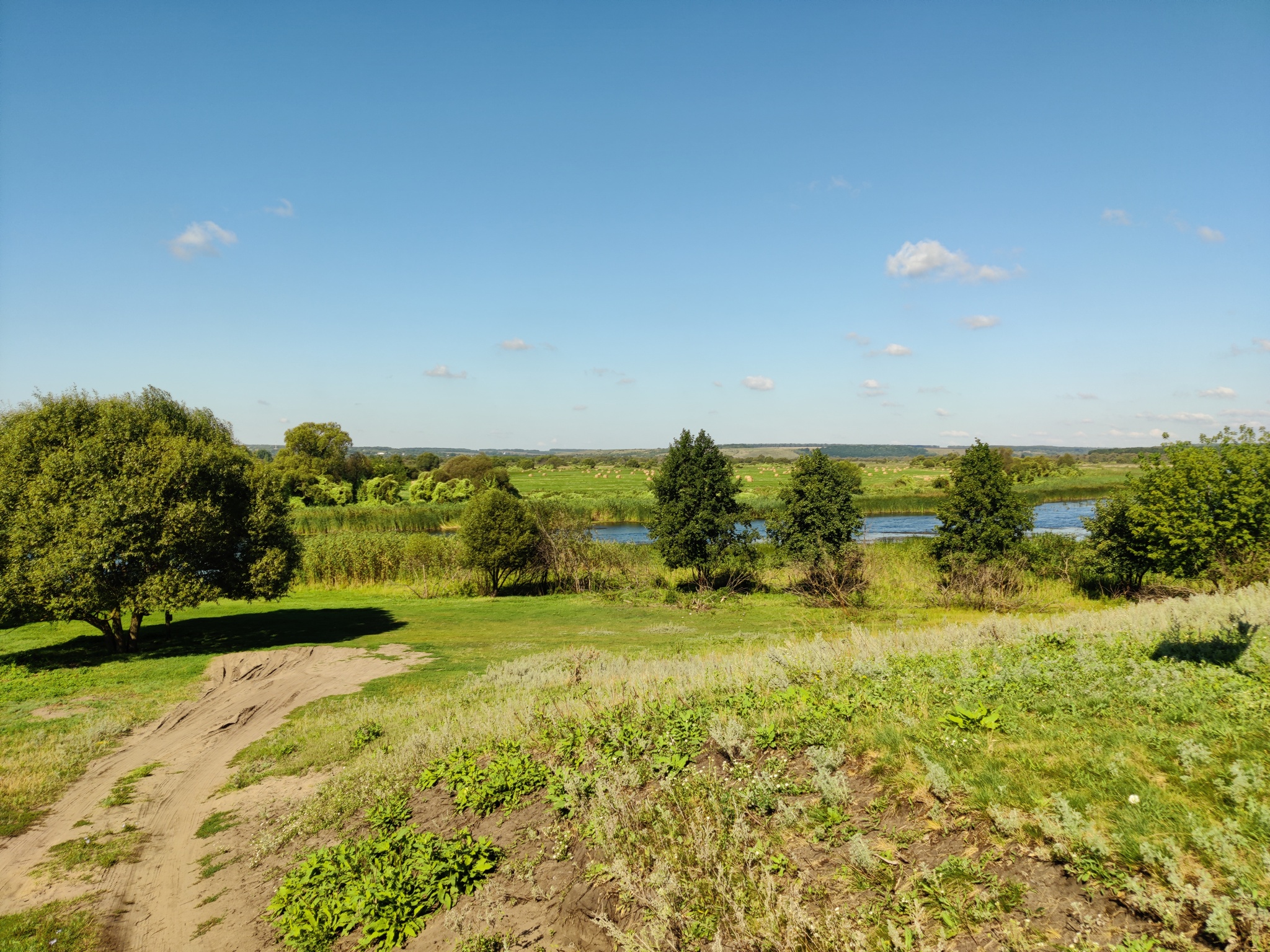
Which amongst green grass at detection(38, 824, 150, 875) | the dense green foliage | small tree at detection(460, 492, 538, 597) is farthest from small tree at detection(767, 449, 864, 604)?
green grass at detection(38, 824, 150, 875)

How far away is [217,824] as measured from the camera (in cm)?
876

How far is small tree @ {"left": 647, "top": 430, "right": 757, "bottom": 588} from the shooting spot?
96.8 feet

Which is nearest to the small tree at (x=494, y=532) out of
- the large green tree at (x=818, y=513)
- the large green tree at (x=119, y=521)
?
the large green tree at (x=119, y=521)

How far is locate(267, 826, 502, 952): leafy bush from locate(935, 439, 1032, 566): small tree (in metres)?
26.1

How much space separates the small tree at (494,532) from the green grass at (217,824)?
870 inches

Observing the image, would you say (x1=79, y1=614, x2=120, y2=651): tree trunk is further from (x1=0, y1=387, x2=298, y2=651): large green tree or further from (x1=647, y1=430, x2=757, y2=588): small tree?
(x1=647, y1=430, x2=757, y2=588): small tree

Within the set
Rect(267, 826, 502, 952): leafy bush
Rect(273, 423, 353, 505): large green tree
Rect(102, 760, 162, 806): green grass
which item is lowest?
Rect(102, 760, 162, 806): green grass

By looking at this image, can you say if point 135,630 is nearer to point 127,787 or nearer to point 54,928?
point 127,787

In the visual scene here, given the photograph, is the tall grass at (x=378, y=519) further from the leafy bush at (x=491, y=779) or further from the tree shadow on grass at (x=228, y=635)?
the leafy bush at (x=491, y=779)

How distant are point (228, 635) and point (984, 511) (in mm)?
30516

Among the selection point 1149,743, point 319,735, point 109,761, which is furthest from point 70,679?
point 1149,743

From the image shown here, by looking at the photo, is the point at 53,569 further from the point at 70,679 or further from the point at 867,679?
the point at 867,679

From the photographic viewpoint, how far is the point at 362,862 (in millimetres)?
6484

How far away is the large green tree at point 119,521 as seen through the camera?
1717cm
